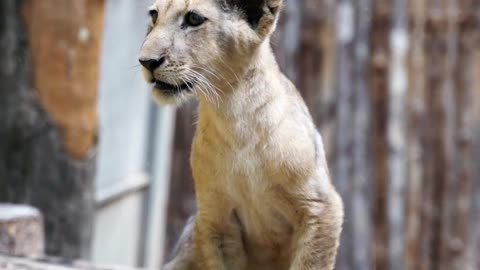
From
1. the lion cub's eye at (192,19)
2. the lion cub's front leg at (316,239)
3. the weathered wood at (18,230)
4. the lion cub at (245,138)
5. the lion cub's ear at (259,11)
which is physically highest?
the lion cub's ear at (259,11)

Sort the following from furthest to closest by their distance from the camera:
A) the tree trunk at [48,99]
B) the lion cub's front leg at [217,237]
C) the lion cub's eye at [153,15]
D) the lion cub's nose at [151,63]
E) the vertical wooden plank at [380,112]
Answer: the vertical wooden plank at [380,112], the tree trunk at [48,99], the lion cub's front leg at [217,237], the lion cub's eye at [153,15], the lion cub's nose at [151,63]

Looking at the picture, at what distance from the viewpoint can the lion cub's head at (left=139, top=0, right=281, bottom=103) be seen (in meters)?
3.85

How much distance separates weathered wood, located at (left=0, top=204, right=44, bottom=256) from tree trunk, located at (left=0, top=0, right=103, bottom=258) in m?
0.99

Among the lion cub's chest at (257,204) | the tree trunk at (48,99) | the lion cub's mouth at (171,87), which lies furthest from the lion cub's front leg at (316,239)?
the tree trunk at (48,99)

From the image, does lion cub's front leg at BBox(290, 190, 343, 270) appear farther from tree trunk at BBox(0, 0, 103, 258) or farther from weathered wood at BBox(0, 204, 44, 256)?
tree trunk at BBox(0, 0, 103, 258)

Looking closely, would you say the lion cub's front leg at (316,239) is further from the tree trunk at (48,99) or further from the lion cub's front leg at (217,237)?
the tree trunk at (48,99)

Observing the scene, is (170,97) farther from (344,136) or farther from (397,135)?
(397,135)

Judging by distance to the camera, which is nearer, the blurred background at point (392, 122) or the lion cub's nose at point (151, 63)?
the lion cub's nose at point (151, 63)

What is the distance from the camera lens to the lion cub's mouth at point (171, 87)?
12.8 ft

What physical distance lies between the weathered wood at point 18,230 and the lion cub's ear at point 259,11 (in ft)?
7.09

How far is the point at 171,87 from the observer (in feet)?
12.8

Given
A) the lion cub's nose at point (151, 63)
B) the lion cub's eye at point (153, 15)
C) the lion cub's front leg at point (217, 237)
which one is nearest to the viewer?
the lion cub's nose at point (151, 63)

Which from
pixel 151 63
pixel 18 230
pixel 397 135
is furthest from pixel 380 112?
pixel 151 63

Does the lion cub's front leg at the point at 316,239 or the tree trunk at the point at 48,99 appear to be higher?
the tree trunk at the point at 48,99
